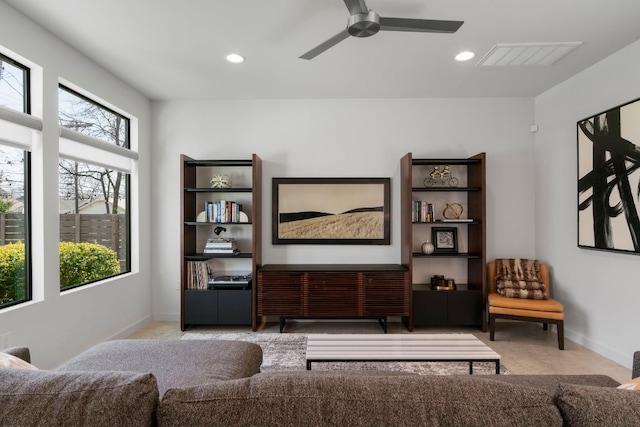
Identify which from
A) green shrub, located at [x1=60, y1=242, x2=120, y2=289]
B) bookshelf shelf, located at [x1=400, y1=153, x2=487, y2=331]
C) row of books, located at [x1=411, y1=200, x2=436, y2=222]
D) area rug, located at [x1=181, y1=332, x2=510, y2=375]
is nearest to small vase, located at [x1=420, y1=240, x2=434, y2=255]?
bookshelf shelf, located at [x1=400, y1=153, x2=487, y2=331]

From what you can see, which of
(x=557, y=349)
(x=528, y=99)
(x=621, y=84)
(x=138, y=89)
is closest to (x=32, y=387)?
(x=138, y=89)

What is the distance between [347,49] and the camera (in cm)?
275

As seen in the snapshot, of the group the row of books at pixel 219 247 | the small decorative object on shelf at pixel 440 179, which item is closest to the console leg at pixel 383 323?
the small decorative object on shelf at pixel 440 179

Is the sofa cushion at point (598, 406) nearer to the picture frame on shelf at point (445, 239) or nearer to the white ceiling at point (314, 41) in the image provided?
the white ceiling at point (314, 41)

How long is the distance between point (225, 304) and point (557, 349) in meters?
3.39

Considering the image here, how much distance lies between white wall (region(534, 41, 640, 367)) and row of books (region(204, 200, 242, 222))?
11.7 ft

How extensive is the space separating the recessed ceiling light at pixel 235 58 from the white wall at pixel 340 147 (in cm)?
102

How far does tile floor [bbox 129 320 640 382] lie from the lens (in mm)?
2729

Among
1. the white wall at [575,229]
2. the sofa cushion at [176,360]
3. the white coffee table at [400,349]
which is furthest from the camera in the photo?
the white wall at [575,229]

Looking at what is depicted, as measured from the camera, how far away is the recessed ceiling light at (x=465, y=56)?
2.82m

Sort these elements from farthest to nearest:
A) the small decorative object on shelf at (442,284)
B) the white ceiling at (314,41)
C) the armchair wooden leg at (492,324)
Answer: the small decorative object on shelf at (442,284) < the armchair wooden leg at (492,324) < the white ceiling at (314,41)

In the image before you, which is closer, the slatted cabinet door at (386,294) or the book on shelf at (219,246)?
the slatted cabinet door at (386,294)

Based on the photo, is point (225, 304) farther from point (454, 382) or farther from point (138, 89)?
point (454, 382)

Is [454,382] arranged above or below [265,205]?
below
